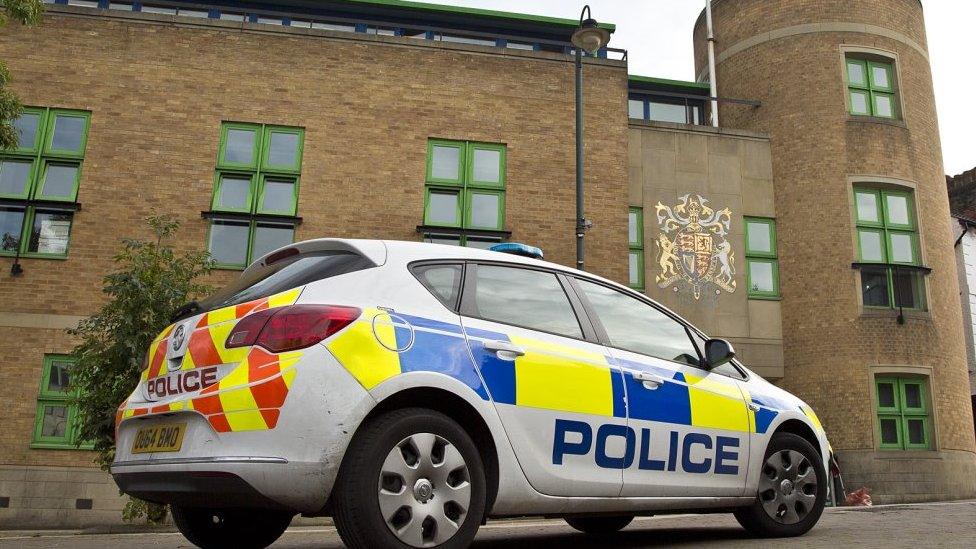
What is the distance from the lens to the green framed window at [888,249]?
18062 mm

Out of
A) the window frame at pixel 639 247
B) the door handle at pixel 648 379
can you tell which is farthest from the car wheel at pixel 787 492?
the window frame at pixel 639 247

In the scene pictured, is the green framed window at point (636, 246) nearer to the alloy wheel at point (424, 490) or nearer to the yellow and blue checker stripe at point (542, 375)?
the yellow and blue checker stripe at point (542, 375)

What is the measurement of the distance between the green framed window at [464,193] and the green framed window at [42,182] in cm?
604

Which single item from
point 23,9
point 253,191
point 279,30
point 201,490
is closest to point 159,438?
point 201,490

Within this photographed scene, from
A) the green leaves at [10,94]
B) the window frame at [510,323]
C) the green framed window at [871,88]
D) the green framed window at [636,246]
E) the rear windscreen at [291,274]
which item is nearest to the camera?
the rear windscreen at [291,274]

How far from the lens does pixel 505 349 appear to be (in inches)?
171

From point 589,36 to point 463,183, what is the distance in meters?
4.51

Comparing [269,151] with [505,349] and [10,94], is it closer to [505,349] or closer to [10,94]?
[10,94]

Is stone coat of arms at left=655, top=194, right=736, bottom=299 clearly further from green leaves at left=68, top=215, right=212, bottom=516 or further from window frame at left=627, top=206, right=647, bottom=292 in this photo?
green leaves at left=68, top=215, right=212, bottom=516

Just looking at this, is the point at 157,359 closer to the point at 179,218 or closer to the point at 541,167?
the point at 179,218

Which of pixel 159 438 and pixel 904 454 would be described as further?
pixel 904 454

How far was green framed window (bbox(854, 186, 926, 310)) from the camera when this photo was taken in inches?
711

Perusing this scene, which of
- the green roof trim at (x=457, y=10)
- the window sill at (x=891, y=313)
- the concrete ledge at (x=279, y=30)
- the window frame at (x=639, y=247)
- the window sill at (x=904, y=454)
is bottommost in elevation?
the window sill at (x=904, y=454)

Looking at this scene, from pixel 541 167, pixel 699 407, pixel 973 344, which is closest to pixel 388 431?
pixel 699 407
